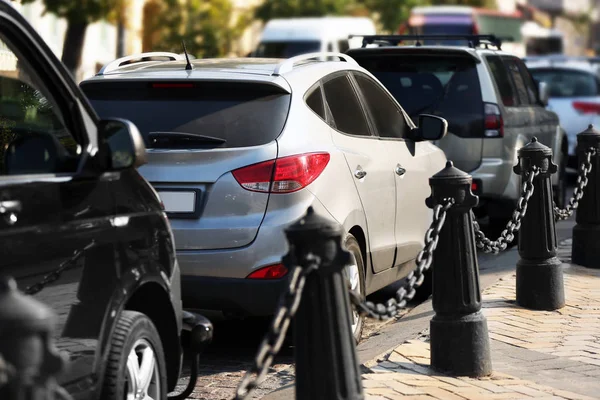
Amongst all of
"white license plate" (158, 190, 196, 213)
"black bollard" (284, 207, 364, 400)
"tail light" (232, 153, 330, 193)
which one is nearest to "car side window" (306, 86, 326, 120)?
"tail light" (232, 153, 330, 193)

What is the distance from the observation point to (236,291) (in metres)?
6.27

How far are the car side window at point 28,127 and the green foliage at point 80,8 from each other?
17.0 metres

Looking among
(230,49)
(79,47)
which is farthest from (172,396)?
(230,49)

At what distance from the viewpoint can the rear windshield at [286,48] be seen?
85.6 feet

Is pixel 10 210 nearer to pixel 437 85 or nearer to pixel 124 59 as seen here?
pixel 124 59

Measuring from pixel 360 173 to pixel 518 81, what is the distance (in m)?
5.42

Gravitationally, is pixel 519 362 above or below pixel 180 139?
below

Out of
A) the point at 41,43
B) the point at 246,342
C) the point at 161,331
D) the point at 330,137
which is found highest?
the point at 41,43

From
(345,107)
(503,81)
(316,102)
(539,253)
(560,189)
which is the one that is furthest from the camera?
(560,189)

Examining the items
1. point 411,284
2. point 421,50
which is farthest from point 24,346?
point 421,50

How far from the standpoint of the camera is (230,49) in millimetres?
34000

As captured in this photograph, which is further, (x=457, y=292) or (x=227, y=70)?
(x=227, y=70)

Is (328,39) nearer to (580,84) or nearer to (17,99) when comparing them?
(580,84)

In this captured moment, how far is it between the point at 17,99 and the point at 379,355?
7.74 ft
